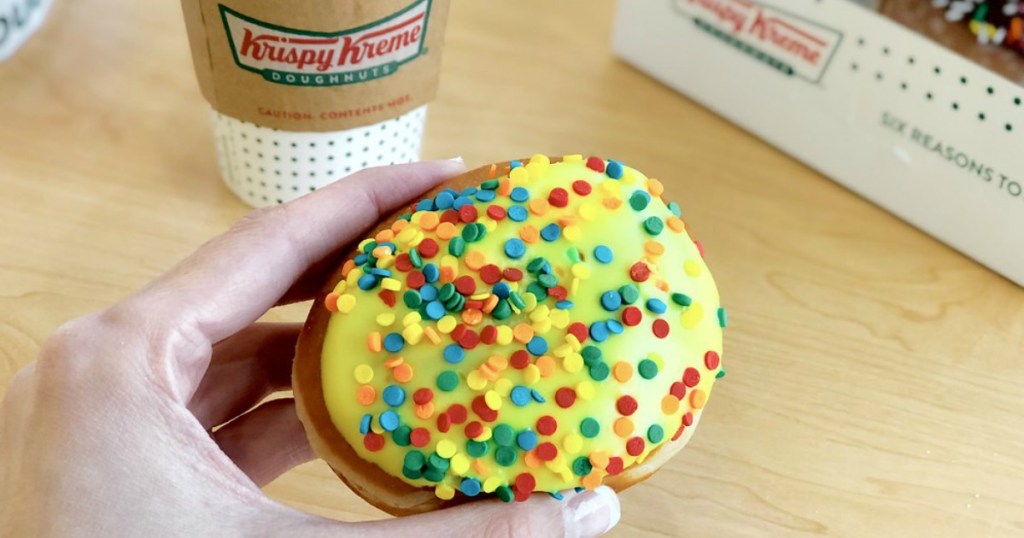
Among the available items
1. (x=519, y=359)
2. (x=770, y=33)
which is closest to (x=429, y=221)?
(x=519, y=359)

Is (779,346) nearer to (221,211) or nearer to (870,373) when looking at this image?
(870,373)

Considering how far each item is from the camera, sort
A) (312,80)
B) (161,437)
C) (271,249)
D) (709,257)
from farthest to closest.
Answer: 1. (709,257)
2. (312,80)
3. (271,249)
4. (161,437)

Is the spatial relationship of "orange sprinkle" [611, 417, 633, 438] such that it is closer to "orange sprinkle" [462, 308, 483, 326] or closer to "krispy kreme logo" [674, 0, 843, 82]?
"orange sprinkle" [462, 308, 483, 326]

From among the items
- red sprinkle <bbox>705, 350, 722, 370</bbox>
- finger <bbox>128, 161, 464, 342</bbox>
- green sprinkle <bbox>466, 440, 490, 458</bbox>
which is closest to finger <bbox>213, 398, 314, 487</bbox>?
finger <bbox>128, 161, 464, 342</bbox>

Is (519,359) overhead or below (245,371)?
overhead

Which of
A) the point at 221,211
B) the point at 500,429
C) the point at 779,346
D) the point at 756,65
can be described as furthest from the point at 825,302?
the point at 221,211

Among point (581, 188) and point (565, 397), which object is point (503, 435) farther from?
point (581, 188)

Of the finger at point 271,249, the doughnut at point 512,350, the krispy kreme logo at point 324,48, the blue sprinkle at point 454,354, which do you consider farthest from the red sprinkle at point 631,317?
the krispy kreme logo at point 324,48
